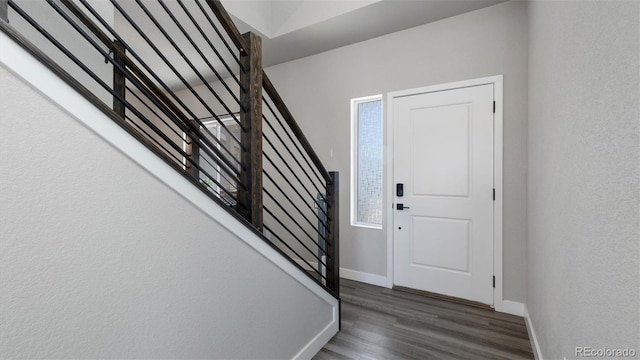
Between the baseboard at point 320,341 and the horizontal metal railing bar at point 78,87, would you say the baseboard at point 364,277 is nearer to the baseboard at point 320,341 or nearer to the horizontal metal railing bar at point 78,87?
the baseboard at point 320,341

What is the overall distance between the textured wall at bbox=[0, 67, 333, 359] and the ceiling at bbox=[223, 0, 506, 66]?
7.63 ft

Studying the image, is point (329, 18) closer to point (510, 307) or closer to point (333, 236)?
point (333, 236)

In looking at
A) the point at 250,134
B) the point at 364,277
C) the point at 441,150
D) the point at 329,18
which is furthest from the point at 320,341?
the point at 329,18

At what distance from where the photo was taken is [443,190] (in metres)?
2.80

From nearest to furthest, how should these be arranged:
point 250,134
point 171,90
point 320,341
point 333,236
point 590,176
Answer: point 590,176
point 250,134
point 171,90
point 320,341
point 333,236

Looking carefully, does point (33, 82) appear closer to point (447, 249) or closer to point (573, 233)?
point (573, 233)

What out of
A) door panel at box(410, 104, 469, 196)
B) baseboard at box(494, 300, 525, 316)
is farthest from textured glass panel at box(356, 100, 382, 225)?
baseboard at box(494, 300, 525, 316)

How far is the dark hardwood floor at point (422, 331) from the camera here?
77.5 inches

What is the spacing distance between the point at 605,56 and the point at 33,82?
5.18ft

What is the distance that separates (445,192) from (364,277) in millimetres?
1296

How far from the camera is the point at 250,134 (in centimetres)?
146

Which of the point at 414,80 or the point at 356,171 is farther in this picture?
the point at 356,171

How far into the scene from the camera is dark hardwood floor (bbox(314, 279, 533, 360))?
1970mm

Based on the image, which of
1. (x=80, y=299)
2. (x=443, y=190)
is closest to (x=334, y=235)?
(x=443, y=190)
